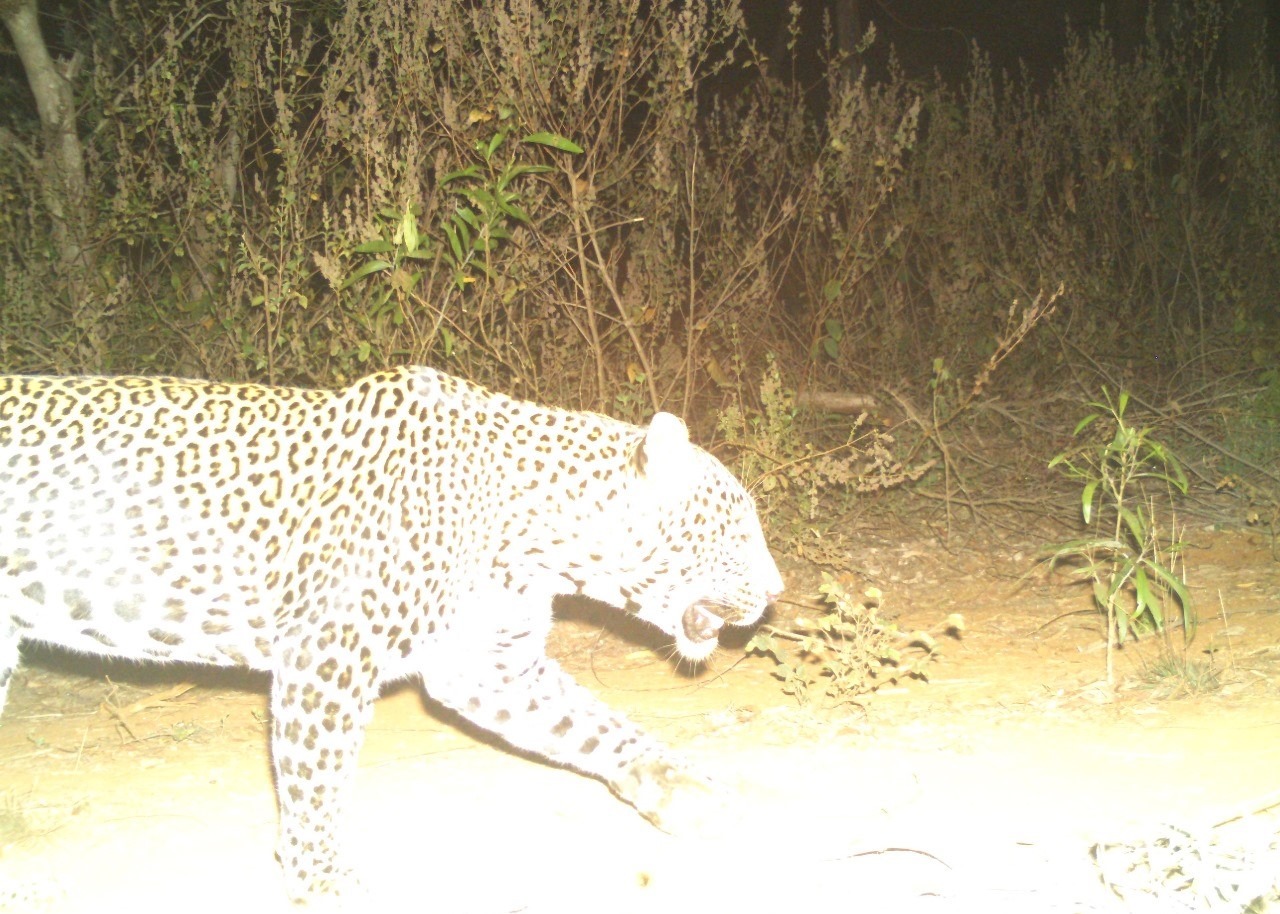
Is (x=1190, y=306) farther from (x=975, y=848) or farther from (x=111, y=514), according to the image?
(x=111, y=514)

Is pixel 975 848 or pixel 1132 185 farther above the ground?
pixel 1132 185

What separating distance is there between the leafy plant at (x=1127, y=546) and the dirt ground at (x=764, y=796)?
20 centimetres

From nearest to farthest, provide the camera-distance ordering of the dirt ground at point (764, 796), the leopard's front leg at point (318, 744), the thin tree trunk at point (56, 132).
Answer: the dirt ground at point (764, 796) < the leopard's front leg at point (318, 744) < the thin tree trunk at point (56, 132)

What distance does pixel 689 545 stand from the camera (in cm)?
411

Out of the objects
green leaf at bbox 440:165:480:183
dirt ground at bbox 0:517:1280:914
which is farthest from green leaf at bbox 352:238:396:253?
dirt ground at bbox 0:517:1280:914

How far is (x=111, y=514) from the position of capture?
3773 millimetres

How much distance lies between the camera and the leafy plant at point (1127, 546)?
15.0 feet

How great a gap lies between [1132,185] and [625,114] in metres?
4.29

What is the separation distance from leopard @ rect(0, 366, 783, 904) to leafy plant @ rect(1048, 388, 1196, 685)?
141 cm

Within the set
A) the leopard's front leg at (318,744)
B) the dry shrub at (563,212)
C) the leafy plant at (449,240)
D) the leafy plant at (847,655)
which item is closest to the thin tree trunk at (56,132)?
the dry shrub at (563,212)

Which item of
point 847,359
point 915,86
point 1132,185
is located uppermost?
point 915,86

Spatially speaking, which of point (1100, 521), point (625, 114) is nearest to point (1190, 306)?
point (1100, 521)

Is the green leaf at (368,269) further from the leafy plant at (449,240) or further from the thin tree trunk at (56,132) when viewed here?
the thin tree trunk at (56,132)

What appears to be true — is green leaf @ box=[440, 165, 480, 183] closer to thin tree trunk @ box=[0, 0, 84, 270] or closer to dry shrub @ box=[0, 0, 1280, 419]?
dry shrub @ box=[0, 0, 1280, 419]
